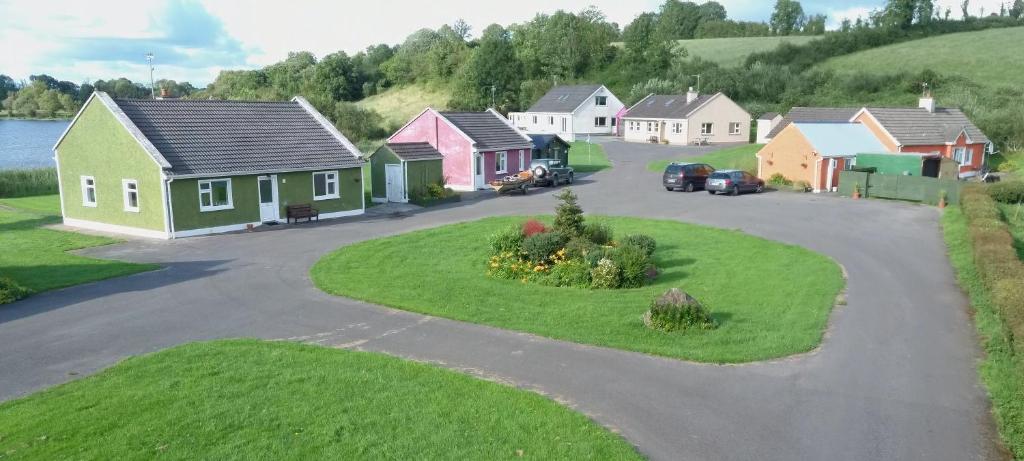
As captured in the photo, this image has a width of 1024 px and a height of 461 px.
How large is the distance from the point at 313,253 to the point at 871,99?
241 ft

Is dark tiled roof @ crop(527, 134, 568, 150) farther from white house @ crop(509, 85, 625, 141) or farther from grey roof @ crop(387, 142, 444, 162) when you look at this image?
white house @ crop(509, 85, 625, 141)

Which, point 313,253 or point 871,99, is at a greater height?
point 871,99

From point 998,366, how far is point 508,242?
12.5 meters

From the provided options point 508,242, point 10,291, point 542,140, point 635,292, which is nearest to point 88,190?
point 10,291

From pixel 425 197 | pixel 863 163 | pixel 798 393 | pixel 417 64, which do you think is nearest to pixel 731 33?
pixel 417 64

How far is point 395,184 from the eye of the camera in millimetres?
37469

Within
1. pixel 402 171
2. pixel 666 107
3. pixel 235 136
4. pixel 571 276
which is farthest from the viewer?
pixel 666 107

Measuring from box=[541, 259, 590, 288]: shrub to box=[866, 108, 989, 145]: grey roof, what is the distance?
32.4 meters

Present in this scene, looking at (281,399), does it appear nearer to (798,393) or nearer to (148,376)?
(148,376)

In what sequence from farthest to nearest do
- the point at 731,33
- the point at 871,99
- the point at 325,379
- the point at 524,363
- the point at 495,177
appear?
the point at 731,33 → the point at 871,99 → the point at 495,177 → the point at 524,363 → the point at 325,379

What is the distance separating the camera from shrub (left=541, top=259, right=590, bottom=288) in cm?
1912

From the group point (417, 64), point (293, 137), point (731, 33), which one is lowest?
point (293, 137)

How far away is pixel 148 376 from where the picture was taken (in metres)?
11.3

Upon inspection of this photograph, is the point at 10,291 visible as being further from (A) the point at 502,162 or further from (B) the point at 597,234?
Result: (A) the point at 502,162
